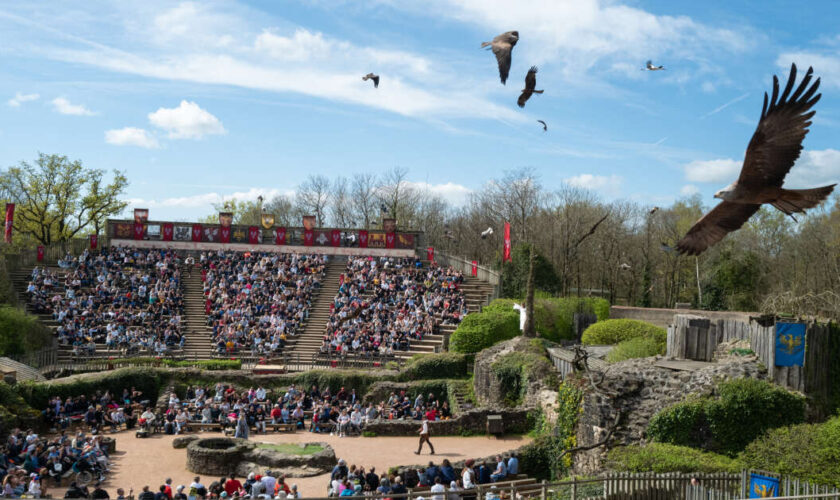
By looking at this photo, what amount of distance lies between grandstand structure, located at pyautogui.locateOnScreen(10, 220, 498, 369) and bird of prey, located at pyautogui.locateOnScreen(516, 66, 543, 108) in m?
23.6

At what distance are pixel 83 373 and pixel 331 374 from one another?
1027 cm

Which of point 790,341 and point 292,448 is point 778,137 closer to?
point 790,341

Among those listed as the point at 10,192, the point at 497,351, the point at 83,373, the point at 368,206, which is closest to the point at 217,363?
the point at 83,373

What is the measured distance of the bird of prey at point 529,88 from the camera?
9.81 m

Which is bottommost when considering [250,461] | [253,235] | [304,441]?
[304,441]

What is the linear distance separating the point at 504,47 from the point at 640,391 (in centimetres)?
968

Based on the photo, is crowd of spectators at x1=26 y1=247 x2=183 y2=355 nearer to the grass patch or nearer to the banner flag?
the grass patch

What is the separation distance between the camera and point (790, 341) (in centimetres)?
1460

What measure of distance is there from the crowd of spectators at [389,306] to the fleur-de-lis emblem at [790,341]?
21.0 meters

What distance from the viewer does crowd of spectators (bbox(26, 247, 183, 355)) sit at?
3334 centimetres

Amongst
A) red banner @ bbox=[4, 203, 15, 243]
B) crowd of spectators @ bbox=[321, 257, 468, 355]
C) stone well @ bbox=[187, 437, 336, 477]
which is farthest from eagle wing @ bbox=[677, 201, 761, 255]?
red banner @ bbox=[4, 203, 15, 243]

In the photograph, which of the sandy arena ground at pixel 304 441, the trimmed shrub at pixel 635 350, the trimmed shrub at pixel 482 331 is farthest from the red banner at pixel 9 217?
the trimmed shrub at pixel 635 350

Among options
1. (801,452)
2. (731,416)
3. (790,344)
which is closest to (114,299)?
(731,416)

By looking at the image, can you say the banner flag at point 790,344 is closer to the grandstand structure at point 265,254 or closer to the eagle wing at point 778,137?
the eagle wing at point 778,137
